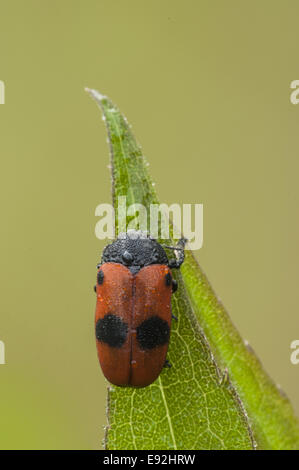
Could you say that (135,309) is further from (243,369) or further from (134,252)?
(243,369)

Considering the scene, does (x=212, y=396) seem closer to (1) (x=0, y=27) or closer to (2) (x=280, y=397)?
(2) (x=280, y=397)

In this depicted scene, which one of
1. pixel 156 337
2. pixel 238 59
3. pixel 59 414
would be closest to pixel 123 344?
pixel 156 337

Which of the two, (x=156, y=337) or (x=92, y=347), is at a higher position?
(x=156, y=337)

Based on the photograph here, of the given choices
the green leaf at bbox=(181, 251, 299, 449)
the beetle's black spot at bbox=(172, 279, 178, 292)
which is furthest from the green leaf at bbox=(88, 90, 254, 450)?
the beetle's black spot at bbox=(172, 279, 178, 292)

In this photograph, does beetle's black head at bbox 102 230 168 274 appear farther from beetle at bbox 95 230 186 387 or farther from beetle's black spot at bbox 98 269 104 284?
beetle's black spot at bbox 98 269 104 284

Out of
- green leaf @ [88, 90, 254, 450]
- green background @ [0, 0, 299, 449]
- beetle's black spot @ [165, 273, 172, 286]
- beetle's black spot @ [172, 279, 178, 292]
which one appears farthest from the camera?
green background @ [0, 0, 299, 449]

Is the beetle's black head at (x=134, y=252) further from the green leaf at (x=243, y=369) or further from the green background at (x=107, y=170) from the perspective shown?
the green background at (x=107, y=170)

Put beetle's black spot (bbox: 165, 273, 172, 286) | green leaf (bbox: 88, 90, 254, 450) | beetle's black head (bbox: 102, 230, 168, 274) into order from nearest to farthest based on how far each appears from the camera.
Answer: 1. green leaf (bbox: 88, 90, 254, 450)
2. beetle's black spot (bbox: 165, 273, 172, 286)
3. beetle's black head (bbox: 102, 230, 168, 274)
